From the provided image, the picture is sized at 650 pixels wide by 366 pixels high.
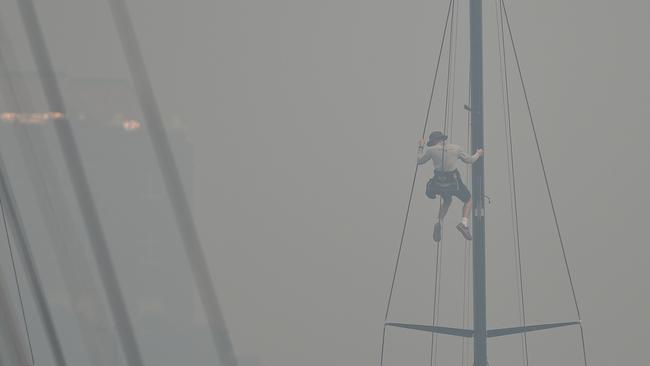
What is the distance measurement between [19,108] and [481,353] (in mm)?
14637

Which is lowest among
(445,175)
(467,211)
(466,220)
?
(466,220)

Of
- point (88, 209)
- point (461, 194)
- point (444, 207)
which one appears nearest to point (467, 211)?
point (461, 194)

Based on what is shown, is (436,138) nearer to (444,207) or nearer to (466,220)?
(444,207)

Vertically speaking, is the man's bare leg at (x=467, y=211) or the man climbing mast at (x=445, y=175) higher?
the man climbing mast at (x=445, y=175)

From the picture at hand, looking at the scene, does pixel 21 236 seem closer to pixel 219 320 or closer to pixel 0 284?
pixel 0 284

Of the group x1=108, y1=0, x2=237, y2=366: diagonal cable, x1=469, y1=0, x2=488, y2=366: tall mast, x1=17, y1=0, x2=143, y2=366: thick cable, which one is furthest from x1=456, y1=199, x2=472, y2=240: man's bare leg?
x1=17, y1=0, x2=143, y2=366: thick cable

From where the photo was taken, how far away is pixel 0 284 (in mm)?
8984

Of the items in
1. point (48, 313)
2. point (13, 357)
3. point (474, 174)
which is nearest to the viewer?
point (13, 357)

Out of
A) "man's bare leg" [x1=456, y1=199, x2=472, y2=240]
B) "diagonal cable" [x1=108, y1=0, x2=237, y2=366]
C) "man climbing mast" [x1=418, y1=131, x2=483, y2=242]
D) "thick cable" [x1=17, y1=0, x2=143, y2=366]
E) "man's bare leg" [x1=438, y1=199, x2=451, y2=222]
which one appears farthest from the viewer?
"man's bare leg" [x1=438, y1=199, x2=451, y2=222]

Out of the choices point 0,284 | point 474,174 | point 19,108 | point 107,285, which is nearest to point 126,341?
point 107,285

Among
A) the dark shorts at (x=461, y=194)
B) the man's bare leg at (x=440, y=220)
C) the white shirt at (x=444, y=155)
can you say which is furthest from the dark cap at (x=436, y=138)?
the man's bare leg at (x=440, y=220)

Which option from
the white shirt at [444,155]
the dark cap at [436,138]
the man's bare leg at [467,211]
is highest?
the dark cap at [436,138]

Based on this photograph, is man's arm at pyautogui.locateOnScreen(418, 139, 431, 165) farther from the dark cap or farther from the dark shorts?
the dark shorts

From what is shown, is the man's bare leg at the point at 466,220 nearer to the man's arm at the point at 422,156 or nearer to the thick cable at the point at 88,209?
the man's arm at the point at 422,156
